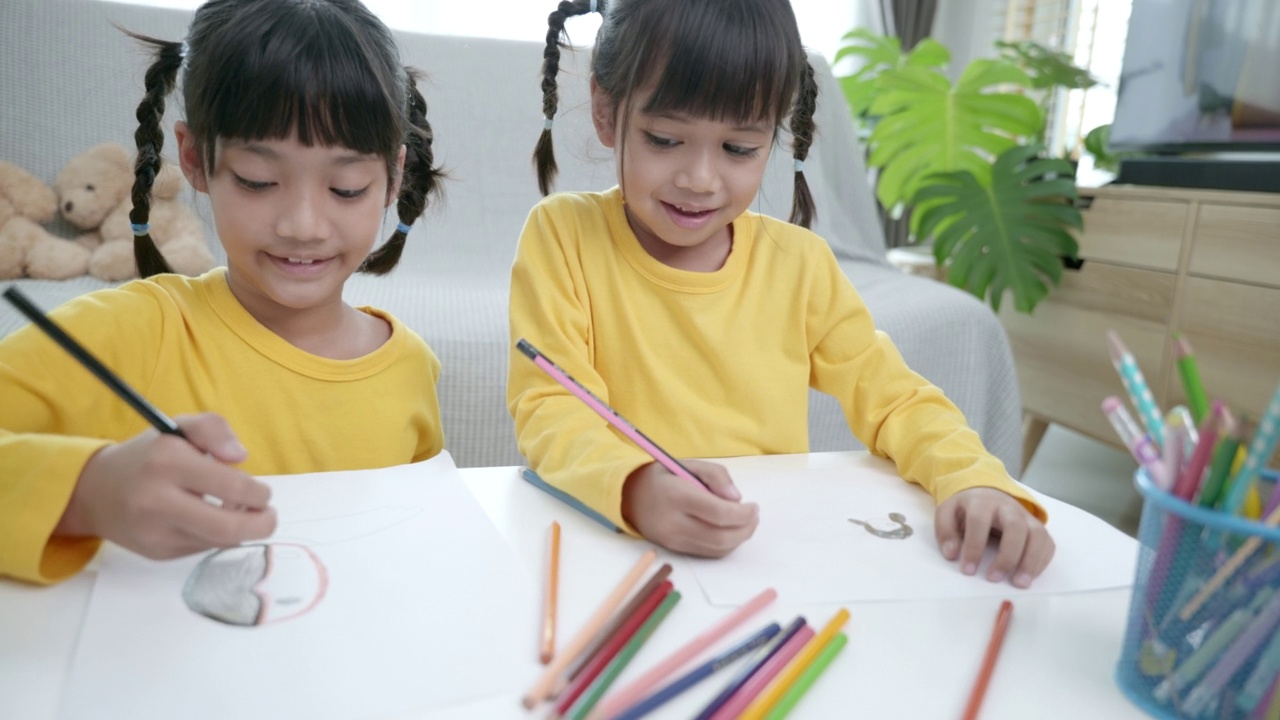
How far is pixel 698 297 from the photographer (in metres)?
0.92

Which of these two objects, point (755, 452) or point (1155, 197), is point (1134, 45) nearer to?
point (1155, 197)

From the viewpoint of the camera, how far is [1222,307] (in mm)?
Answer: 1937

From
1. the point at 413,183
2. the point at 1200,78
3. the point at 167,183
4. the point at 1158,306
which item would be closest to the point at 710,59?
the point at 413,183

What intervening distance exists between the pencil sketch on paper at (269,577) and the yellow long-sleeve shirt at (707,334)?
29 centimetres

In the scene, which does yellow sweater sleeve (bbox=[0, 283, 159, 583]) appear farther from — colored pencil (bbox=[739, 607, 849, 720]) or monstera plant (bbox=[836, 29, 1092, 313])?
monstera plant (bbox=[836, 29, 1092, 313])

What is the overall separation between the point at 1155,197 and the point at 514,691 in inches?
82.8

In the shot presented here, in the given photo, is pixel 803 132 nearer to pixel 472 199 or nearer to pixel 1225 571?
pixel 1225 571

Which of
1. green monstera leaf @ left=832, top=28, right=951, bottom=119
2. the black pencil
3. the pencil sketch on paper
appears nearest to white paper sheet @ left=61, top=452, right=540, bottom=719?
the pencil sketch on paper

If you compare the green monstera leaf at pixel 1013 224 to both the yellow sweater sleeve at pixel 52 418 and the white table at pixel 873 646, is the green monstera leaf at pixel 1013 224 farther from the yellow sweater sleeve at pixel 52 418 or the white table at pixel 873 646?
the yellow sweater sleeve at pixel 52 418

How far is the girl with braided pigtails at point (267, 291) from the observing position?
68 cm

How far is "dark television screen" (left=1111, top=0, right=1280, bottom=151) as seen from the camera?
199 cm

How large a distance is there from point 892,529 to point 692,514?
0.16 meters

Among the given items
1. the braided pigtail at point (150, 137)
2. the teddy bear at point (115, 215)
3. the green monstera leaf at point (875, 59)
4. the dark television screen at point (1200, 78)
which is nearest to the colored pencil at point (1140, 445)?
the braided pigtail at point (150, 137)

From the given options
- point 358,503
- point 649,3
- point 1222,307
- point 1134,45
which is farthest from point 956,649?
point 1134,45
